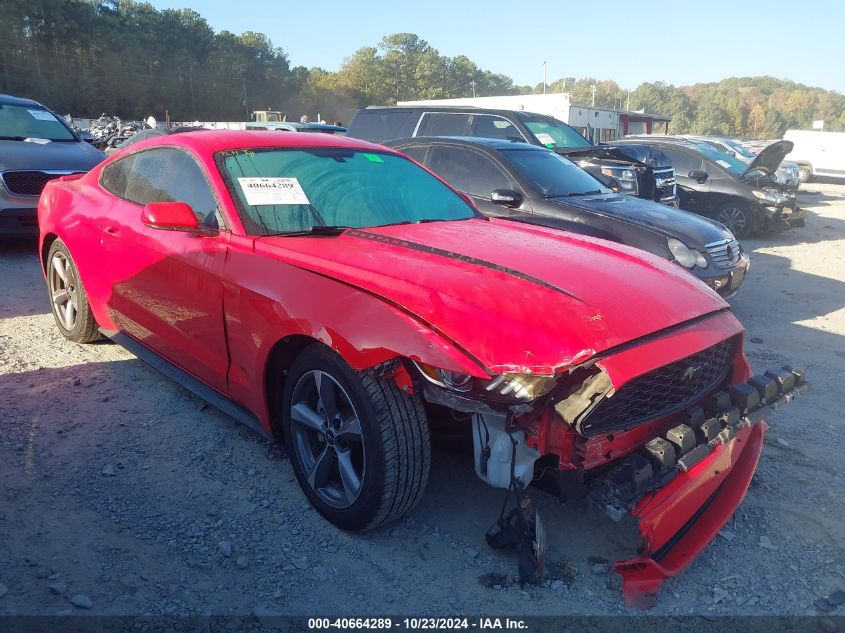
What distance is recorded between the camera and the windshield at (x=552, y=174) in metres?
6.36

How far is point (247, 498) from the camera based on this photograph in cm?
302

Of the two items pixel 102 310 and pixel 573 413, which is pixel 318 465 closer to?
pixel 573 413

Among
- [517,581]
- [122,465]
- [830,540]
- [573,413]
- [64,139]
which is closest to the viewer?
[573,413]

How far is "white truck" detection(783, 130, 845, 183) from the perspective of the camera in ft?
70.4

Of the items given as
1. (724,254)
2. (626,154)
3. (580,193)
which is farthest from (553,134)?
(724,254)

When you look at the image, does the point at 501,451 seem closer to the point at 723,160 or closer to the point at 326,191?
the point at 326,191

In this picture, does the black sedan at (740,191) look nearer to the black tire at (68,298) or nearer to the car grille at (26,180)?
the car grille at (26,180)

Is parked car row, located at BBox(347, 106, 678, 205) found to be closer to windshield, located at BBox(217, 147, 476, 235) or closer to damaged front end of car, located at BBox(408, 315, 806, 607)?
windshield, located at BBox(217, 147, 476, 235)

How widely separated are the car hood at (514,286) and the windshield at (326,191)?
0.59 feet

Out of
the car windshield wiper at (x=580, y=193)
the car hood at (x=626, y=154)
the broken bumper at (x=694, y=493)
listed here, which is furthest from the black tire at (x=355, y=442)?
the car hood at (x=626, y=154)

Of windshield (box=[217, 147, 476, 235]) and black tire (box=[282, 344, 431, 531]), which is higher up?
windshield (box=[217, 147, 476, 235])

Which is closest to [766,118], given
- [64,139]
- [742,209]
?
[742,209]

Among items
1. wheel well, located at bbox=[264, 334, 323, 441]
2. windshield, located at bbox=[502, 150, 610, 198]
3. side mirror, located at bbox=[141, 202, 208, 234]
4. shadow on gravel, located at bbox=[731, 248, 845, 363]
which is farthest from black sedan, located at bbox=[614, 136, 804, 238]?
wheel well, located at bbox=[264, 334, 323, 441]

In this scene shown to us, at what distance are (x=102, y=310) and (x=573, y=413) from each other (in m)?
3.37
